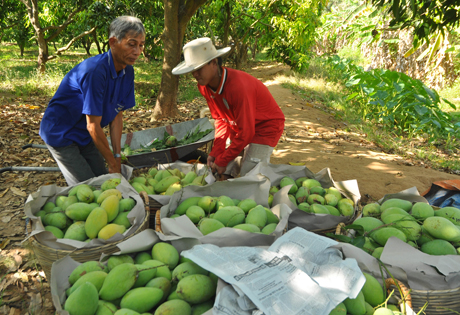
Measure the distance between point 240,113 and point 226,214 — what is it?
1.02m

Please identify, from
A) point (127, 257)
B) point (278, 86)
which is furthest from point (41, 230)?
point (278, 86)

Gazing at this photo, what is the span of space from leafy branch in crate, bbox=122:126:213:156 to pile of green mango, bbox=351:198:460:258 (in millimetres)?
2424

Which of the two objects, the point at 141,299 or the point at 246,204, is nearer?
the point at 141,299

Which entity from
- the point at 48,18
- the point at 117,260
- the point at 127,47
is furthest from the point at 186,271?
the point at 48,18

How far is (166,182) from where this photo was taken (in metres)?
2.55

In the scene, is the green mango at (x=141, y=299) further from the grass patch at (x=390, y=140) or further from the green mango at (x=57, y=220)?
the grass patch at (x=390, y=140)

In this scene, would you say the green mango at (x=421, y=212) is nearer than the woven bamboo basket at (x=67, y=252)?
No

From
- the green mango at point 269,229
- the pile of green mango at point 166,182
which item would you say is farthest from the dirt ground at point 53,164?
the green mango at point 269,229

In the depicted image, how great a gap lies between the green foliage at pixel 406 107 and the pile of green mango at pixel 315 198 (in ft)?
13.8

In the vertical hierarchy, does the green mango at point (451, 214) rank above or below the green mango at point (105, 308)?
below

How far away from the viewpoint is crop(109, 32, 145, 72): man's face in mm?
2279

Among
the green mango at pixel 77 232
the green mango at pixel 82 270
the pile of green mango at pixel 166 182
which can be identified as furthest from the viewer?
the pile of green mango at pixel 166 182

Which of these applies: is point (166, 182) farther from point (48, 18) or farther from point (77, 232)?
point (48, 18)

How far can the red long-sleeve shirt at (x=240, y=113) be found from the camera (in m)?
2.61
